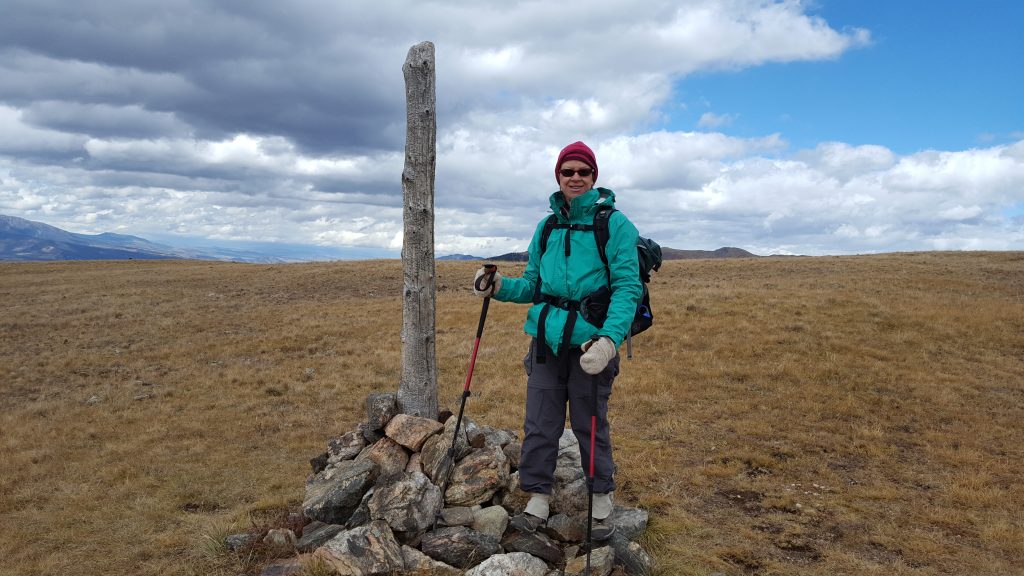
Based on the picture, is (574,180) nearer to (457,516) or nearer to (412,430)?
(412,430)

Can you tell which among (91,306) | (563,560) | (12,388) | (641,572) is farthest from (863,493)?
(91,306)

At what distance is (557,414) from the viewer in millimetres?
5957

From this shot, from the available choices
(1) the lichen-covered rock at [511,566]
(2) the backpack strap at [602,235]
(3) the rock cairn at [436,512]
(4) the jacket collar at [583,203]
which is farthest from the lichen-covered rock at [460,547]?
(4) the jacket collar at [583,203]

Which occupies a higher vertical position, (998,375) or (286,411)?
(998,375)

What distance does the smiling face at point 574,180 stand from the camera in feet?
18.6

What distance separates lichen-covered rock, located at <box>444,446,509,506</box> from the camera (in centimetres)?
671

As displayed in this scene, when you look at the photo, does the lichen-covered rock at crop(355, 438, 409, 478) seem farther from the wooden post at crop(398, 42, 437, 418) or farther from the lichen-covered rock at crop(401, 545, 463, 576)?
the lichen-covered rock at crop(401, 545, 463, 576)

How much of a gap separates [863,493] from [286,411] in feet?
38.7

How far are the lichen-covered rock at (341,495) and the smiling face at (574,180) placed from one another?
160 inches

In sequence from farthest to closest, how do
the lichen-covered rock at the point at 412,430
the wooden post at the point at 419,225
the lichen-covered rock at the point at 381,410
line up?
1. the lichen-covered rock at the point at 381,410
2. the wooden post at the point at 419,225
3. the lichen-covered rock at the point at 412,430

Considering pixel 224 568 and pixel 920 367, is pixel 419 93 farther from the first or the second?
→ pixel 920 367

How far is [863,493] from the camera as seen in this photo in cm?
853

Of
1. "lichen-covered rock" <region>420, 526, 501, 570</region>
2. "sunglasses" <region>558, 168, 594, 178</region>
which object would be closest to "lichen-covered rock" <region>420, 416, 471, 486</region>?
"lichen-covered rock" <region>420, 526, 501, 570</region>

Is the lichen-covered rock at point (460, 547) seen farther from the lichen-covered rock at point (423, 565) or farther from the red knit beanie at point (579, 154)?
the red knit beanie at point (579, 154)
